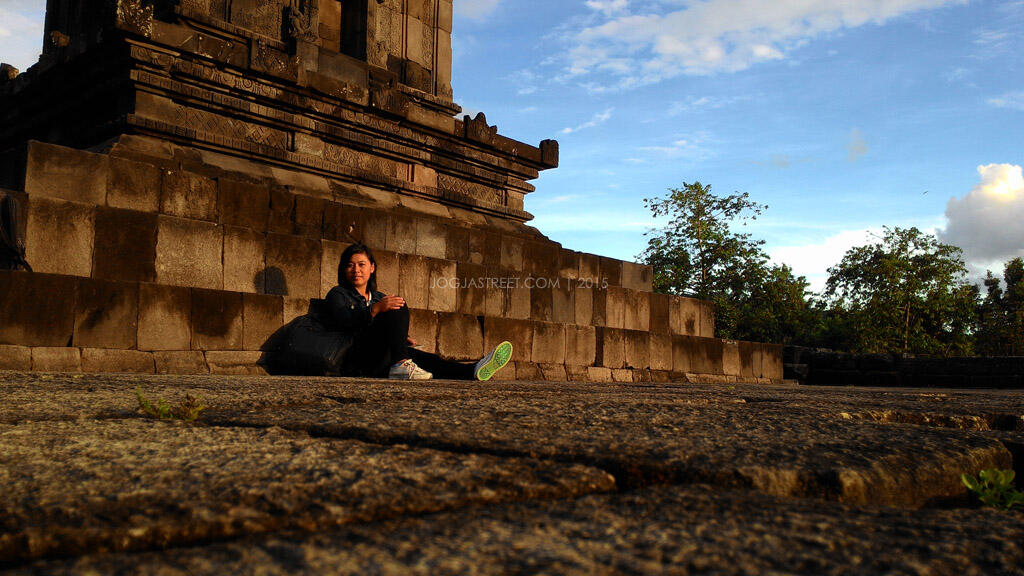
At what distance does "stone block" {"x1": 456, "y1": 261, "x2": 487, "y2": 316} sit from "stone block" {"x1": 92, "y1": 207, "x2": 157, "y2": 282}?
306 cm

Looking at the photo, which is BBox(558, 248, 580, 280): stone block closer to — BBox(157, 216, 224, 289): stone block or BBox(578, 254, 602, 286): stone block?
BBox(578, 254, 602, 286): stone block

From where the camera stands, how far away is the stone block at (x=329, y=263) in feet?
22.6

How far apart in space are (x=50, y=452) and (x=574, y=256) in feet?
26.7

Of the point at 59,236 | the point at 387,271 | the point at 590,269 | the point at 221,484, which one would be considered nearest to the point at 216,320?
the point at 59,236

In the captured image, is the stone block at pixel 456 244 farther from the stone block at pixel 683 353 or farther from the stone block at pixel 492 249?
the stone block at pixel 683 353

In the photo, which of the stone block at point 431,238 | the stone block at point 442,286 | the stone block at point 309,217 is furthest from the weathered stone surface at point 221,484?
the stone block at point 431,238

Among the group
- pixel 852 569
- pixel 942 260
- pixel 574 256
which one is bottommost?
pixel 852 569

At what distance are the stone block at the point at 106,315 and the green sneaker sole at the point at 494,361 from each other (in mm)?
2570

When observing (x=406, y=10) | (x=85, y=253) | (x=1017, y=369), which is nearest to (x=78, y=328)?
(x=85, y=253)

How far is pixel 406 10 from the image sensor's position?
10.0 m

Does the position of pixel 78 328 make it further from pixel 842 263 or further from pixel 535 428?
pixel 842 263

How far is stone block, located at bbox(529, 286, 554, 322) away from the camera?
8711 mm

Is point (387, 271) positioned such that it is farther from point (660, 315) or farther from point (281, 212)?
point (660, 315)

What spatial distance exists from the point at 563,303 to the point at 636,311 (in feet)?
4.55
